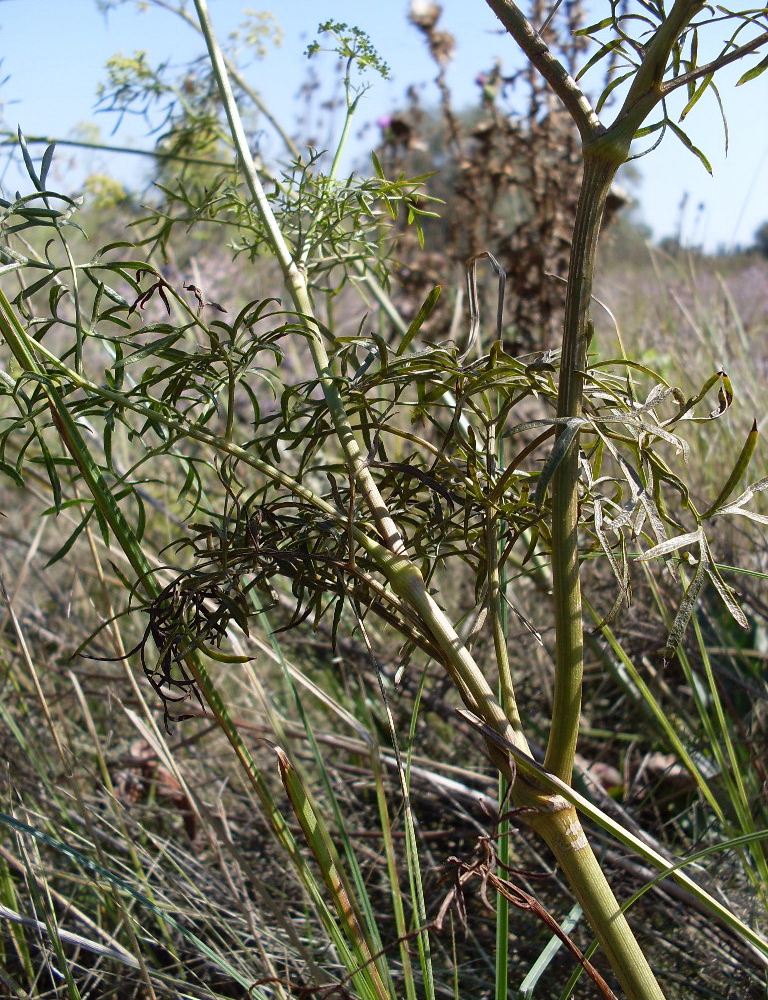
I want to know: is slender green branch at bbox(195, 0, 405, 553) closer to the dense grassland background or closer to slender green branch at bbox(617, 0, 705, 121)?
the dense grassland background

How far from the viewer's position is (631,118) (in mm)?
455

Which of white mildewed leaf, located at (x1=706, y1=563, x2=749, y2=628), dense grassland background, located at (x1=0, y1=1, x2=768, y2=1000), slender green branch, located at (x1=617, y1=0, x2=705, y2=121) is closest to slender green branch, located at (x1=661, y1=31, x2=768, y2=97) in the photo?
slender green branch, located at (x1=617, y1=0, x2=705, y2=121)

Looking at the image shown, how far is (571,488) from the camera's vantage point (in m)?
0.49

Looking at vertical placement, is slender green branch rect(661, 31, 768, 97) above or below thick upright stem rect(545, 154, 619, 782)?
above

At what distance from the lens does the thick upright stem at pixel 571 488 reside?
457mm

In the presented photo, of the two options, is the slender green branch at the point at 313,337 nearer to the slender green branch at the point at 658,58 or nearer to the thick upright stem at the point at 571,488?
the thick upright stem at the point at 571,488

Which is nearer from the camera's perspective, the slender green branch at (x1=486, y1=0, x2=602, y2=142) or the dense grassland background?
the slender green branch at (x1=486, y1=0, x2=602, y2=142)

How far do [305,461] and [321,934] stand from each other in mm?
761

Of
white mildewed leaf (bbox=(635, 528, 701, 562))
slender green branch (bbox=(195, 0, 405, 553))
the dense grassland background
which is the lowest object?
the dense grassland background

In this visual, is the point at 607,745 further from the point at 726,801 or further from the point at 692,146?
the point at 692,146

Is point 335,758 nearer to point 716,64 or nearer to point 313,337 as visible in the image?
point 313,337

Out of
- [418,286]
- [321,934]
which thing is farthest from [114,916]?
A: [418,286]

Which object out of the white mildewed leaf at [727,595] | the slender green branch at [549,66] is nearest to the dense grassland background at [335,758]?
the white mildewed leaf at [727,595]

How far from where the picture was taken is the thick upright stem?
1.50ft
